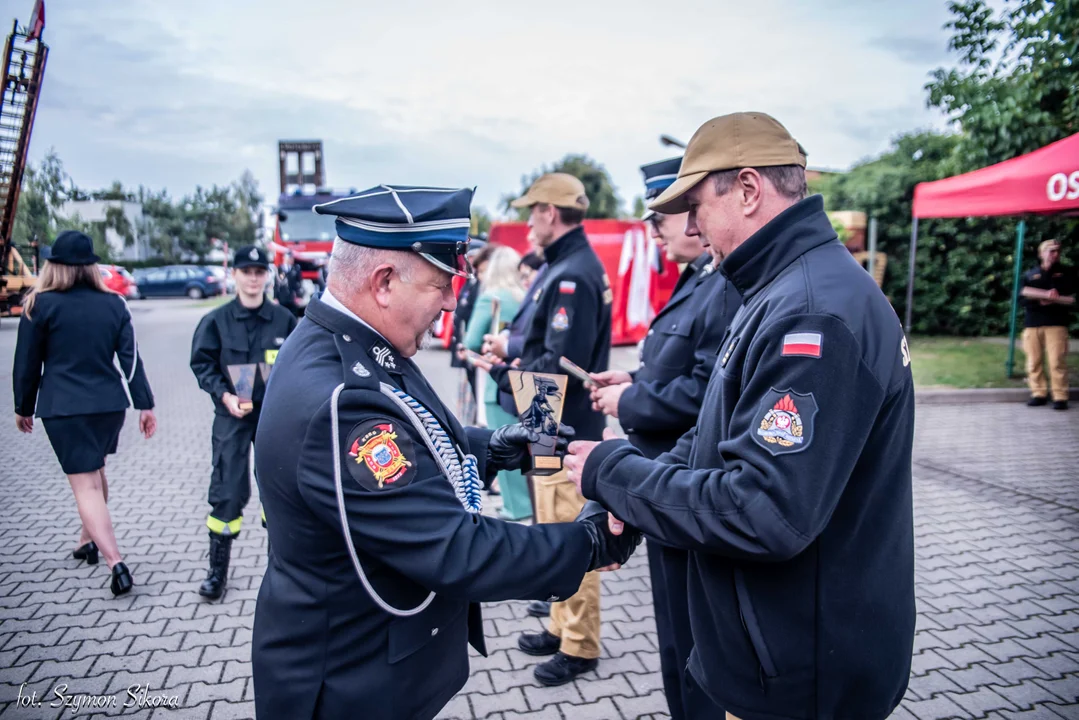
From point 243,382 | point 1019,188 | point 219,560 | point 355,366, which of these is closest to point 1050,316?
point 1019,188

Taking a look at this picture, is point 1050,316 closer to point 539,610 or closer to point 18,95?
point 539,610

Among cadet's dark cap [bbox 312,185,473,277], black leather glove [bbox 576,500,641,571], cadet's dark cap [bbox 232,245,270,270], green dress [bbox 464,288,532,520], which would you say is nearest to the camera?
cadet's dark cap [bbox 312,185,473,277]

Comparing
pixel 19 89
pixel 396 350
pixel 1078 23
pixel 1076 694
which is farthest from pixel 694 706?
pixel 1078 23

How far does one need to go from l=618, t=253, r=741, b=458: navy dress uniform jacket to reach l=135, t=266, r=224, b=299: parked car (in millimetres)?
27706

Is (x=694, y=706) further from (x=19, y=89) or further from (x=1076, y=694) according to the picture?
(x=19, y=89)

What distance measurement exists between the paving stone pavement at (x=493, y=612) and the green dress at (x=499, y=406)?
0.46 meters

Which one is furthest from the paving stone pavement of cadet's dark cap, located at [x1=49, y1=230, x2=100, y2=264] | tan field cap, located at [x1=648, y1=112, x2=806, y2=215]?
tan field cap, located at [x1=648, y1=112, x2=806, y2=215]

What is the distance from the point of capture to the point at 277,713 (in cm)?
165

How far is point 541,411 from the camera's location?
7.76 feet

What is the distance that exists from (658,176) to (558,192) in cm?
67

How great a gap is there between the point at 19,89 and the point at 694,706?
3532 millimetres

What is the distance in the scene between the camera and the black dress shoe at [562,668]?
11.2ft

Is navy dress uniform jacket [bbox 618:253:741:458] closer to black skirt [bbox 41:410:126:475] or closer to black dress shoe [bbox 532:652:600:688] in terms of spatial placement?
black dress shoe [bbox 532:652:600:688]

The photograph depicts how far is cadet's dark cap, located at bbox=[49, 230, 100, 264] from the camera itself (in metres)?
4.24
